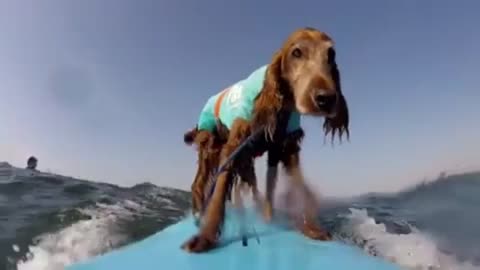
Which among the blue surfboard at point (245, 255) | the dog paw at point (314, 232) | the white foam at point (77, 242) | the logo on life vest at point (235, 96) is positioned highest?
the logo on life vest at point (235, 96)

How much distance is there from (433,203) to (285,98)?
2567 mm

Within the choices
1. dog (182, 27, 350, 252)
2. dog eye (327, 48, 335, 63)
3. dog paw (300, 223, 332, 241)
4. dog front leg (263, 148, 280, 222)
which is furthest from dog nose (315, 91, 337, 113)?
dog paw (300, 223, 332, 241)

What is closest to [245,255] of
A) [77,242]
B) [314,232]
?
[314,232]

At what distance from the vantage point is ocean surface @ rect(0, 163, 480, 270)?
6.76 feet

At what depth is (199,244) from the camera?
4.48ft

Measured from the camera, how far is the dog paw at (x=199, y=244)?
1355mm

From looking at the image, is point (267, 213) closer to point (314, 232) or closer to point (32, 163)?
point (314, 232)

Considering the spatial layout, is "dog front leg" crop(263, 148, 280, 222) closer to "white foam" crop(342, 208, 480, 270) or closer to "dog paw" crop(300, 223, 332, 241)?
"dog paw" crop(300, 223, 332, 241)

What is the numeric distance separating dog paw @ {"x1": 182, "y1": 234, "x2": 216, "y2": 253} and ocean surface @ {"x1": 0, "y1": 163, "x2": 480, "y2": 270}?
1.58 feet

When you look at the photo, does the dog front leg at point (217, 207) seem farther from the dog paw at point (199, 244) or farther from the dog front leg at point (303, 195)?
the dog front leg at point (303, 195)

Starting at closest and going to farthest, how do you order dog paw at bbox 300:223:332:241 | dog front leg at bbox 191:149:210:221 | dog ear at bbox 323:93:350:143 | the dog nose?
the dog nose < dog ear at bbox 323:93:350:143 < dog paw at bbox 300:223:332:241 < dog front leg at bbox 191:149:210:221

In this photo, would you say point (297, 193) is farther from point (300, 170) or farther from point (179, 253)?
point (179, 253)

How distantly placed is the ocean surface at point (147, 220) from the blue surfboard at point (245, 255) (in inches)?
11.0

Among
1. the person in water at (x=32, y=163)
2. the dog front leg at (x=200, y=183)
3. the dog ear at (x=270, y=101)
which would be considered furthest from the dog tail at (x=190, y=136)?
the person in water at (x=32, y=163)
